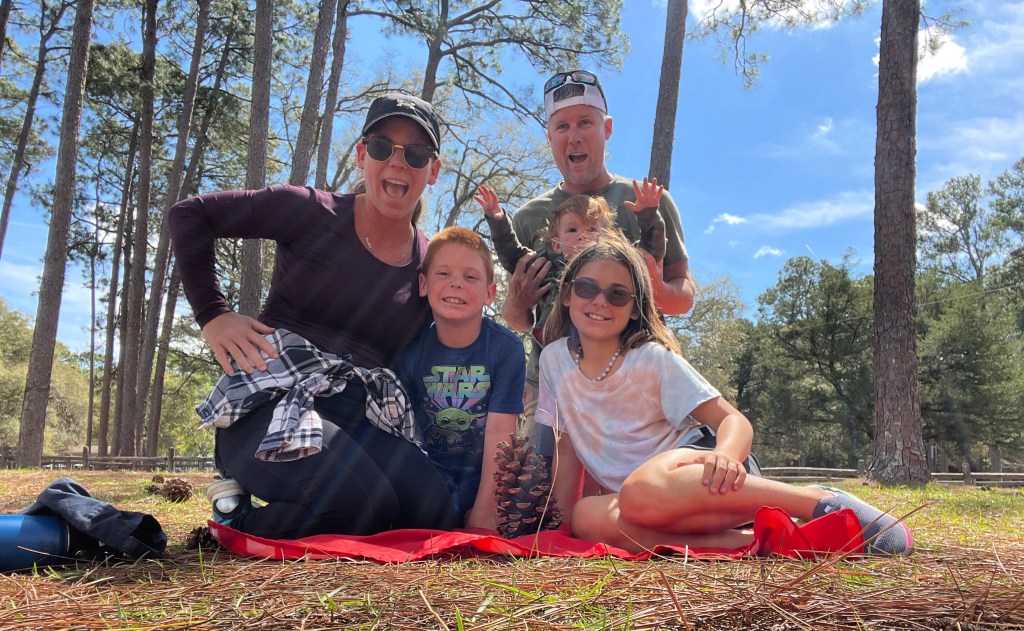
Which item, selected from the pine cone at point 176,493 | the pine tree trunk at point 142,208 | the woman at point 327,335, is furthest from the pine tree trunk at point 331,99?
the woman at point 327,335

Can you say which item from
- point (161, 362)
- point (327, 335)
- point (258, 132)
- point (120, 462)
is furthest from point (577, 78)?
point (161, 362)

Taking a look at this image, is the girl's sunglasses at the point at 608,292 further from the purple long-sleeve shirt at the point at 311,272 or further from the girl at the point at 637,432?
the purple long-sleeve shirt at the point at 311,272

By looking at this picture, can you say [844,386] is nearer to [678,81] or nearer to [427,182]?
[678,81]

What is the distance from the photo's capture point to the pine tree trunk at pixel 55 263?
10547 millimetres

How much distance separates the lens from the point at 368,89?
1628 centimetres

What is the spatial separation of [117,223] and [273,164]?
4878mm

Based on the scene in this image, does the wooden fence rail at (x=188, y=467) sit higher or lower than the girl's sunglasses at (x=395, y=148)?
lower

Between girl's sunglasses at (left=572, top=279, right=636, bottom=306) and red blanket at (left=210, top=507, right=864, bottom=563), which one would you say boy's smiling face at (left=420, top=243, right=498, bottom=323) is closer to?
girl's sunglasses at (left=572, top=279, right=636, bottom=306)

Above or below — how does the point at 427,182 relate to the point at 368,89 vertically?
below

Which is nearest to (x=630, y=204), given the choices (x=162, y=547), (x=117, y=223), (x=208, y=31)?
(x=162, y=547)

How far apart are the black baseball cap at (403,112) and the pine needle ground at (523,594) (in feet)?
6.14

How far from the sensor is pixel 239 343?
106 inches

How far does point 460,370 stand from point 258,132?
6980 mm

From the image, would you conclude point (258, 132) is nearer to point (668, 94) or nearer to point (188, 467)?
point (668, 94)
